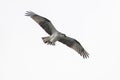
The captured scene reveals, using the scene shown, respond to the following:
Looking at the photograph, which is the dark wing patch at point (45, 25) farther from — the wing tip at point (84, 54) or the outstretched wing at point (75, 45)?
→ the wing tip at point (84, 54)

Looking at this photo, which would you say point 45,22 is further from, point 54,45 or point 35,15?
point 54,45

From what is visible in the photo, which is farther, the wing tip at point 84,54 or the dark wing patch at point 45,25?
the wing tip at point 84,54

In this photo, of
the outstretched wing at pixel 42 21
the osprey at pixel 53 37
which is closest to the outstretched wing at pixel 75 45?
the osprey at pixel 53 37

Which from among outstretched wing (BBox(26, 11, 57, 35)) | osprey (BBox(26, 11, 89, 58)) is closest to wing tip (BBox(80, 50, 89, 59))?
osprey (BBox(26, 11, 89, 58))

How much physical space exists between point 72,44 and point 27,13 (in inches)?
144

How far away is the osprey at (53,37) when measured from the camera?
24.2 m

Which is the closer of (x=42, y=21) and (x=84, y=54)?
(x=42, y=21)

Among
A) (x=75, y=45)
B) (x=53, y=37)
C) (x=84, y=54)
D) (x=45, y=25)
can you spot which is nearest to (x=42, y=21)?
(x=45, y=25)

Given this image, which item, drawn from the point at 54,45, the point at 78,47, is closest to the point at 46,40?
the point at 54,45

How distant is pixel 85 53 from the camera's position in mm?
26969

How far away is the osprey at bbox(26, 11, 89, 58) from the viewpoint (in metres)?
24.2

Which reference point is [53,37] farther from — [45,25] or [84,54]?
[84,54]

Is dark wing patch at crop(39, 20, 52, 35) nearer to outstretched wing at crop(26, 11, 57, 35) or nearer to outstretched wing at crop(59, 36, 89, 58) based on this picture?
outstretched wing at crop(26, 11, 57, 35)

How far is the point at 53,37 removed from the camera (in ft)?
79.6
